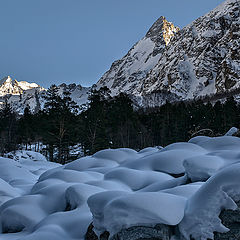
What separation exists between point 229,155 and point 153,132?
3627 cm

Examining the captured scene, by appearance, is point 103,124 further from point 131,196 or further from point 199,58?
point 199,58

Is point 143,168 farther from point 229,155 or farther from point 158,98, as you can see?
point 158,98

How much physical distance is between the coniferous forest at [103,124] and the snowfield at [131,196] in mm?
7854

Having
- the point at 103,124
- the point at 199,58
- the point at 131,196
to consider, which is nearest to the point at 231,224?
the point at 131,196

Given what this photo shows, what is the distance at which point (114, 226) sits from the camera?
10.5ft

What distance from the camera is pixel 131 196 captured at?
3.27 m

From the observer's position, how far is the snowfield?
308cm

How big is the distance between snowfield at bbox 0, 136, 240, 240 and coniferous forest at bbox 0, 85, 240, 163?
785 centimetres

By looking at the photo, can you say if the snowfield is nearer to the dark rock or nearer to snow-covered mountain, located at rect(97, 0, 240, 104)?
the dark rock

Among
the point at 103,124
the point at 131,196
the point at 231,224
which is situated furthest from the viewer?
the point at 103,124

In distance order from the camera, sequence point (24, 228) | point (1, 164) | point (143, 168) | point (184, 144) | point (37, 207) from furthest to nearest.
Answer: point (1, 164), point (184, 144), point (143, 168), point (37, 207), point (24, 228)

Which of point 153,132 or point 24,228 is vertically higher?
point 153,132

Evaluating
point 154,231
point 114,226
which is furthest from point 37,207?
point 154,231

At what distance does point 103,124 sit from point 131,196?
22170 millimetres
